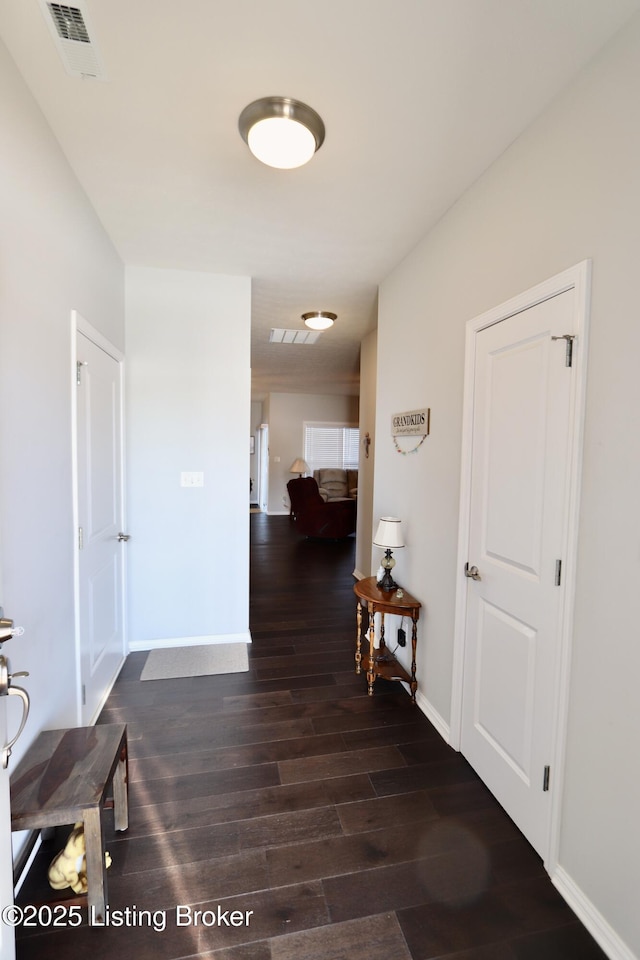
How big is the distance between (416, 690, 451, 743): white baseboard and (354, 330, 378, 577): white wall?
1957 millimetres

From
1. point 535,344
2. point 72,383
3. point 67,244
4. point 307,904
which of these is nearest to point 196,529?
point 72,383

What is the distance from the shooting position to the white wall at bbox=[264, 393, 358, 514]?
29.5ft

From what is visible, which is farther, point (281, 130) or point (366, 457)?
point (366, 457)

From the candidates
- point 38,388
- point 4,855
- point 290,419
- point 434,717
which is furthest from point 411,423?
point 290,419

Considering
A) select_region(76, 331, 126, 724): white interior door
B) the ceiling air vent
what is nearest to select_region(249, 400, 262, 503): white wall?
the ceiling air vent

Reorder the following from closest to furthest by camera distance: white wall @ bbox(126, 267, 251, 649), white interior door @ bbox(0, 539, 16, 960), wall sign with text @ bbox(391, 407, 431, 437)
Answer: white interior door @ bbox(0, 539, 16, 960), wall sign with text @ bbox(391, 407, 431, 437), white wall @ bbox(126, 267, 251, 649)

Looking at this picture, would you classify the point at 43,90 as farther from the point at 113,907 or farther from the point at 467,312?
the point at 113,907

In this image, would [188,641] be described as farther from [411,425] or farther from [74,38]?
[74,38]

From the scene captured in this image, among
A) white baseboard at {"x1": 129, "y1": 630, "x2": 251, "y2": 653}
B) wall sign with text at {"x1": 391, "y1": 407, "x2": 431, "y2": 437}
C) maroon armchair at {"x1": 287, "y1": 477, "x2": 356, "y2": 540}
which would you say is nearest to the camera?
wall sign with text at {"x1": 391, "y1": 407, "x2": 431, "y2": 437}

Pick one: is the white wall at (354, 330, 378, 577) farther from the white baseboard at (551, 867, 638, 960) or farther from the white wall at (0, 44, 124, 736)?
the white baseboard at (551, 867, 638, 960)

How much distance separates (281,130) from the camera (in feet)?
5.05

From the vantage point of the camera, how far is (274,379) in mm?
7512

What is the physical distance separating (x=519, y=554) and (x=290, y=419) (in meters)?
7.69

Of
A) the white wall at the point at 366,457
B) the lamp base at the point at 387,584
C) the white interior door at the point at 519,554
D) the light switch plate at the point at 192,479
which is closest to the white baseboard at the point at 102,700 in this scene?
the light switch plate at the point at 192,479
